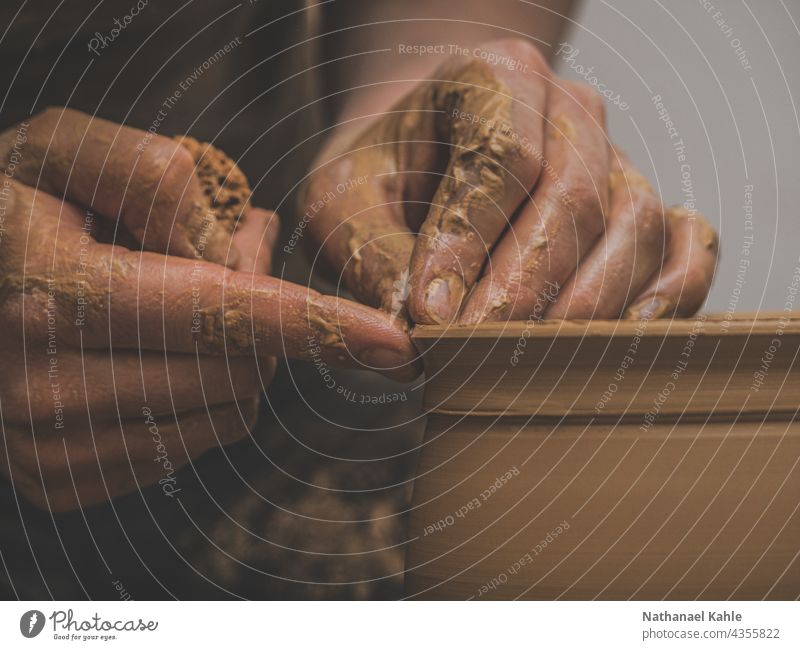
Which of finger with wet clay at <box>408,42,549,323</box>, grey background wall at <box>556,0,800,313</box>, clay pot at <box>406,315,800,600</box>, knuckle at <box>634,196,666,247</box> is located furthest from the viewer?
grey background wall at <box>556,0,800,313</box>

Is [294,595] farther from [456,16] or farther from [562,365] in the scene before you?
[456,16]

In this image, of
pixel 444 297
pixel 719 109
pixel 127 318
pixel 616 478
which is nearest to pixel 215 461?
pixel 127 318

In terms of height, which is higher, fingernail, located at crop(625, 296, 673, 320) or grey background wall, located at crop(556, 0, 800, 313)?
grey background wall, located at crop(556, 0, 800, 313)

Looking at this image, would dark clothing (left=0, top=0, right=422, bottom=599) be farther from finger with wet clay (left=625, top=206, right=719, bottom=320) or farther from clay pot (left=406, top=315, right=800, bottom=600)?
finger with wet clay (left=625, top=206, right=719, bottom=320)

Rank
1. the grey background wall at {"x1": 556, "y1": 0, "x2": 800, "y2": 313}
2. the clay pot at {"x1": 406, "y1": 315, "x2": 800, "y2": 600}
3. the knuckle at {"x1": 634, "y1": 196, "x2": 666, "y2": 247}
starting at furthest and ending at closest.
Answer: the grey background wall at {"x1": 556, "y1": 0, "x2": 800, "y2": 313} < the knuckle at {"x1": 634, "y1": 196, "x2": 666, "y2": 247} < the clay pot at {"x1": 406, "y1": 315, "x2": 800, "y2": 600}

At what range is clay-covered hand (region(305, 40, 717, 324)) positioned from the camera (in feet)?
1.83

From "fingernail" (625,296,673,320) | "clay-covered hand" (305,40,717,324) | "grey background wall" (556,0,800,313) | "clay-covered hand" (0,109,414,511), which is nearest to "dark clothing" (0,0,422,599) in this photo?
"clay-covered hand" (0,109,414,511)

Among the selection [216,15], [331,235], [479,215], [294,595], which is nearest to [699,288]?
[479,215]

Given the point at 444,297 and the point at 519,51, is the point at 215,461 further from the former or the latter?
the point at 519,51

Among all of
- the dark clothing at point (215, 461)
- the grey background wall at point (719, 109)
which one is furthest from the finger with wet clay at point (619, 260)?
the grey background wall at point (719, 109)

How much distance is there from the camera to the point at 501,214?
1.88 ft

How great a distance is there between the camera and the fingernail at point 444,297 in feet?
1.72

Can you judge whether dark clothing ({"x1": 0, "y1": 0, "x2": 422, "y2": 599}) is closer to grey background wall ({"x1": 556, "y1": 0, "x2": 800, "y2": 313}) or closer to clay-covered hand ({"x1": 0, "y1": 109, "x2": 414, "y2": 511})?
clay-covered hand ({"x1": 0, "y1": 109, "x2": 414, "y2": 511})

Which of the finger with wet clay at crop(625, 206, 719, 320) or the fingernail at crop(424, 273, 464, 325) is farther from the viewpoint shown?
the finger with wet clay at crop(625, 206, 719, 320)
